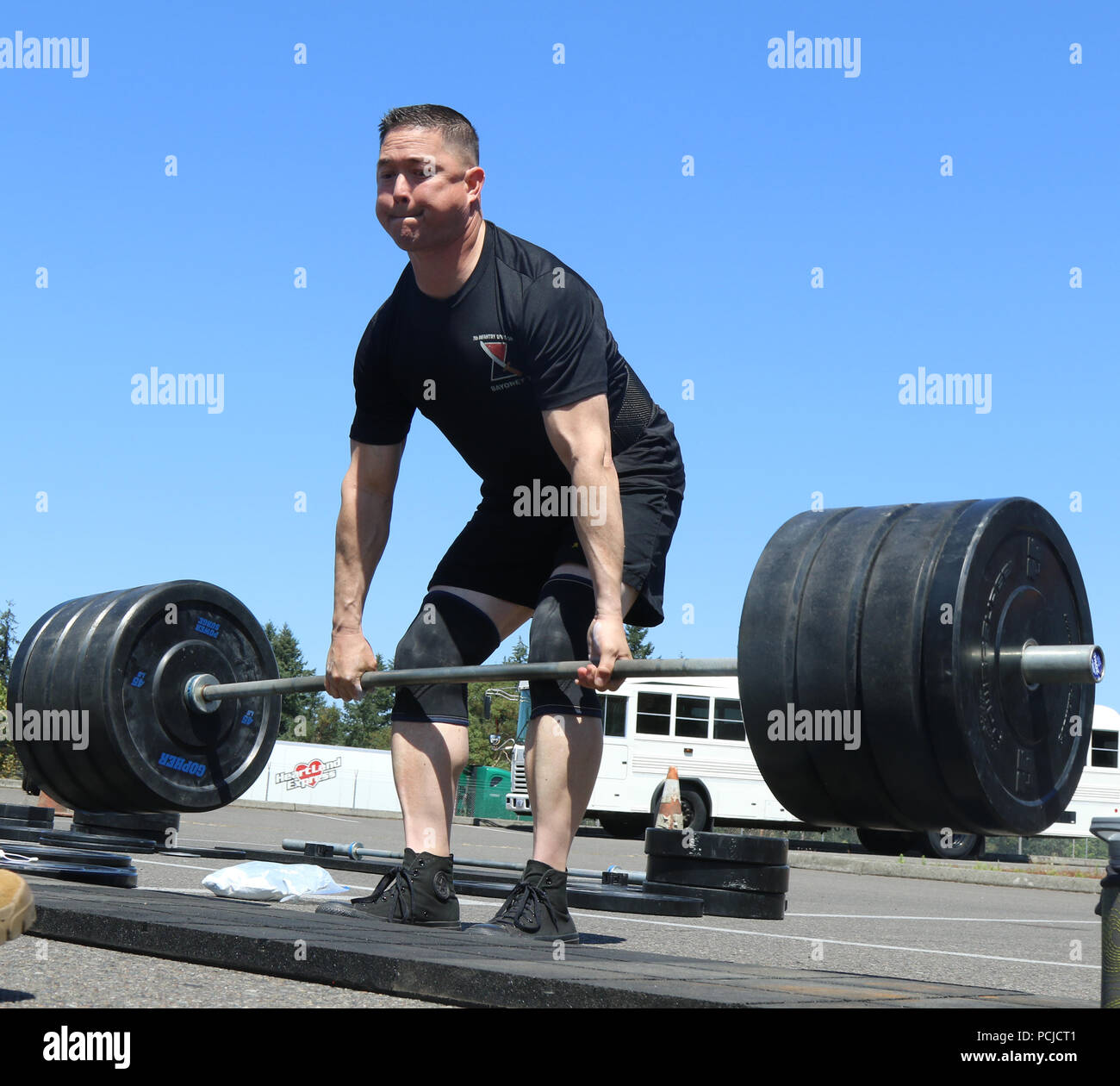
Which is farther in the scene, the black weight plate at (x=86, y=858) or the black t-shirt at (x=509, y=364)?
the black weight plate at (x=86, y=858)

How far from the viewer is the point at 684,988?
2035 mm

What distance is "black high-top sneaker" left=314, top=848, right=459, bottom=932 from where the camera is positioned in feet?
10.6

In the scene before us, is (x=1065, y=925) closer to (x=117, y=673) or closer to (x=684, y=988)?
(x=117, y=673)

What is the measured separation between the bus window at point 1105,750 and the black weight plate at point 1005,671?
17795 mm

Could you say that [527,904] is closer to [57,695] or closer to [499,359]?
[499,359]

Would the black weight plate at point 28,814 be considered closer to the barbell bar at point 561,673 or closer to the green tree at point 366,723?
the barbell bar at point 561,673

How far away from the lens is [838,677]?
2.30 meters

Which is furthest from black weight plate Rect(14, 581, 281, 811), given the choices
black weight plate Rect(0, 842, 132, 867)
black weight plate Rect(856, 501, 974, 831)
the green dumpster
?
the green dumpster

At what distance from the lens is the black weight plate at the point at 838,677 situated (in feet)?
7.55

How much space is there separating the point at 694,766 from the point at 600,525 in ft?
50.6

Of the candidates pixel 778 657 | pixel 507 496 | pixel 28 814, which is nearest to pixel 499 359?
pixel 507 496

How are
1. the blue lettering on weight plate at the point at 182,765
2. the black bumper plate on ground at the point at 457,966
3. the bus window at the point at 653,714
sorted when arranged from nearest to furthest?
1. the black bumper plate on ground at the point at 457,966
2. the blue lettering on weight plate at the point at 182,765
3. the bus window at the point at 653,714

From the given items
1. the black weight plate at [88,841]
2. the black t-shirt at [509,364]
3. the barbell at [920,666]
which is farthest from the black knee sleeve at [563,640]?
the black weight plate at [88,841]

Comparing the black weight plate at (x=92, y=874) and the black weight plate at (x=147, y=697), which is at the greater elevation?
the black weight plate at (x=147, y=697)
